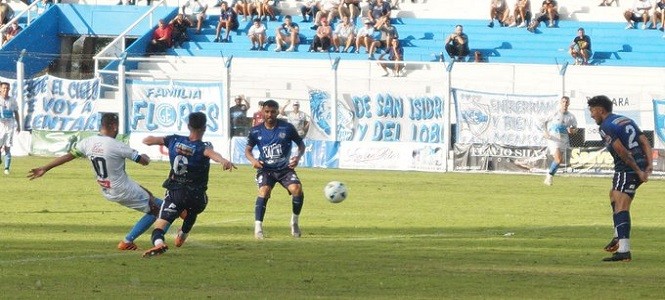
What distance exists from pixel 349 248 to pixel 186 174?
233 cm

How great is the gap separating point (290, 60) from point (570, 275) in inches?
1338

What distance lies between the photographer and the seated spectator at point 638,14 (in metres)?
46.5

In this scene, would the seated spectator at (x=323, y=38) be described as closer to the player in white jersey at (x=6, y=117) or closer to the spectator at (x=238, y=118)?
the spectator at (x=238, y=118)

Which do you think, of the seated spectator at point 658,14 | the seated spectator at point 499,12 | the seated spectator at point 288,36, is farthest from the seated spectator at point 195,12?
the seated spectator at point 658,14

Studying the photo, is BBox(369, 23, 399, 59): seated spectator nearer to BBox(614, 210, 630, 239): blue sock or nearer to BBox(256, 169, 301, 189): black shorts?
BBox(256, 169, 301, 189): black shorts

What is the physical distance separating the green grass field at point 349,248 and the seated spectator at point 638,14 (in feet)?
60.5

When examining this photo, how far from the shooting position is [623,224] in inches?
609

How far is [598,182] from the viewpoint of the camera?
33281 millimetres

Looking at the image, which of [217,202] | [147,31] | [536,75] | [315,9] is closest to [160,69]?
[147,31]

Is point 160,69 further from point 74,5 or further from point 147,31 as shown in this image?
point 74,5

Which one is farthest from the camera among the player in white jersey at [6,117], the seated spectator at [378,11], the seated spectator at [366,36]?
the seated spectator at [378,11]

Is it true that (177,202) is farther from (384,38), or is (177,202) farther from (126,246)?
(384,38)

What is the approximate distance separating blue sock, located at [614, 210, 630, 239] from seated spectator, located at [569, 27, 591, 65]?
2901 centimetres

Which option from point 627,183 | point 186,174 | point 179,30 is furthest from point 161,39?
point 627,183
